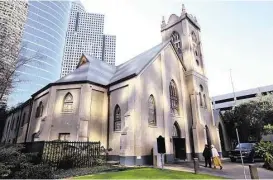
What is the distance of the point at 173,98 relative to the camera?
2228cm

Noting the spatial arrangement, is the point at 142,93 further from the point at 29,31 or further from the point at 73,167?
the point at 29,31

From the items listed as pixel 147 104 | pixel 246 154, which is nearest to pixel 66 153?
pixel 147 104

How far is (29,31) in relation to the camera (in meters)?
87.4

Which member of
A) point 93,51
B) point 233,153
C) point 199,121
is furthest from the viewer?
point 93,51

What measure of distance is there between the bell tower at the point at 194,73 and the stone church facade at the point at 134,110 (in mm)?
121

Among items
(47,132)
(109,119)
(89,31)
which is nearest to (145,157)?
(109,119)

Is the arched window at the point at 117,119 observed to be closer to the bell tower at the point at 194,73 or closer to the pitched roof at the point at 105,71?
the pitched roof at the point at 105,71

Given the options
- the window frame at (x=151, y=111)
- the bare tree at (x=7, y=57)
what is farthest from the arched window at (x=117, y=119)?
the bare tree at (x=7, y=57)

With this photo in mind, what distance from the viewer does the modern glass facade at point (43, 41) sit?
85.1m

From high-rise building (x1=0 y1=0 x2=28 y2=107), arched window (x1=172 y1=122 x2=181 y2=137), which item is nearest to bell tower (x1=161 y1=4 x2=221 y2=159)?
arched window (x1=172 y1=122 x2=181 y2=137)

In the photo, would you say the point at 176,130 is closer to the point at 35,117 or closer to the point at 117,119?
the point at 117,119

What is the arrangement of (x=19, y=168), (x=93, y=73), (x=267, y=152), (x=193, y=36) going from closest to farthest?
1. (x=19, y=168)
2. (x=267, y=152)
3. (x=93, y=73)
4. (x=193, y=36)

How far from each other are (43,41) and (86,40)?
157ft

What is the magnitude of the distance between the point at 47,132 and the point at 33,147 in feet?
20.6
